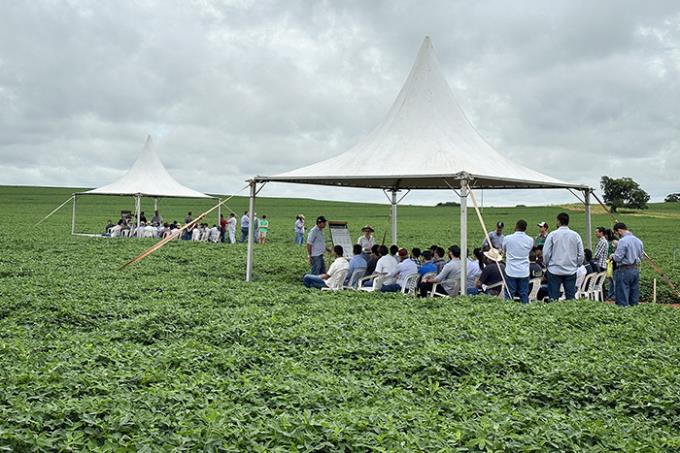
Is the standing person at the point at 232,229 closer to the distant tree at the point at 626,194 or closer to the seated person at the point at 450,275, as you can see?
the seated person at the point at 450,275

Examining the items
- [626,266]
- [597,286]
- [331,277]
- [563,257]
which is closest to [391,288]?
[331,277]

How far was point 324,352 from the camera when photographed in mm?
8070

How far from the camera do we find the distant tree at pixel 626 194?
98750 millimetres

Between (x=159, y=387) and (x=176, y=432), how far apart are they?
1.18 m

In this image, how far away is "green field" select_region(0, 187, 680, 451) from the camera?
532 centimetres

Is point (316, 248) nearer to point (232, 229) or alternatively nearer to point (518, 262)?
point (518, 262)

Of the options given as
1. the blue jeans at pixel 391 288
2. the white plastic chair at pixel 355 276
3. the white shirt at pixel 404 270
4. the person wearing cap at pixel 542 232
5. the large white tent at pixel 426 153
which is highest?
the large white tent at pixel 426 153

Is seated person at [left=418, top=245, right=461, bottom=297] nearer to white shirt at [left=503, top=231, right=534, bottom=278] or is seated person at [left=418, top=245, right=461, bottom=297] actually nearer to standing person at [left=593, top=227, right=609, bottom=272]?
white shirt at [left=503, top=231, right=534, bottom=278]

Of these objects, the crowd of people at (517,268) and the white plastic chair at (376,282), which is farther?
the white plastic chair at (376,282)

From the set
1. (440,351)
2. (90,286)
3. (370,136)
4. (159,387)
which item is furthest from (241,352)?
(370,136)

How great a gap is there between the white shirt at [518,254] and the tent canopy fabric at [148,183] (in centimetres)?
2503

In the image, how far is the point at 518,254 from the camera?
12984 mm

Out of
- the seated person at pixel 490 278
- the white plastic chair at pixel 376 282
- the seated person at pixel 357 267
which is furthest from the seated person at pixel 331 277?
the seated person at pixel 490 278

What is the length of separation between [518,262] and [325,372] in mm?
6771
